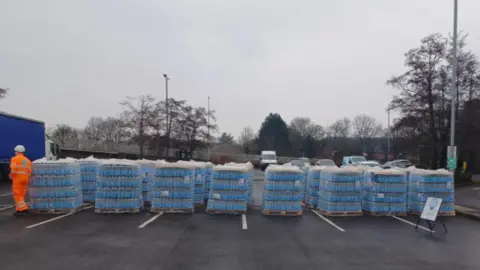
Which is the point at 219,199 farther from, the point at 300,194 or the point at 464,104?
the point at 464,104

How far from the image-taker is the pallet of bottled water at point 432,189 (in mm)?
14461

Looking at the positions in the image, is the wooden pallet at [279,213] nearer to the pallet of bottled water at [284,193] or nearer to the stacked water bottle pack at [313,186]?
the pallet of bottled water at [284,193]

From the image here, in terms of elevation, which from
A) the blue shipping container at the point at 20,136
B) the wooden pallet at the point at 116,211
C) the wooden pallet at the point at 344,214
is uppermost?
the blue shipping container at the point at 20,136

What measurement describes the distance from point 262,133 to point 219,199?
83095mm

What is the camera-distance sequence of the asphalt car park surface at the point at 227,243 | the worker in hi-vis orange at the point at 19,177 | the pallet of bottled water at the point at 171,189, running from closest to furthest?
the asphalt car park surface at the point at 227,243, the worker in hi-vis orange at the point at 19,177, the pallet of bottled water at the point at 171,189

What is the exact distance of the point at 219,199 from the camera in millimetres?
13609

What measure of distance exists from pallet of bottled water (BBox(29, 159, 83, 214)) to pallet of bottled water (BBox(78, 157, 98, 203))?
206 cm

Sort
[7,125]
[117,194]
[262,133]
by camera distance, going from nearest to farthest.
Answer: [117,194], [7,125], [262,133]

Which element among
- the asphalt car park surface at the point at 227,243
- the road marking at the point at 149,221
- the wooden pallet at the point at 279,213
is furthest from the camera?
the wooden pallet at the point at 279,213

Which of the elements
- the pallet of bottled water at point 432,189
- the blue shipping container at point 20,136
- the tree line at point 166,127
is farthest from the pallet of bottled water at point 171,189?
the tree line at point 166,127

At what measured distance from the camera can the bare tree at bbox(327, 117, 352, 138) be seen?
101125mm

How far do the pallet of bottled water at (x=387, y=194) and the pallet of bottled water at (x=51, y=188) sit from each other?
10.4 meters

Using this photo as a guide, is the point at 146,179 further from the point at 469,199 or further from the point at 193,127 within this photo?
the point at 193,127

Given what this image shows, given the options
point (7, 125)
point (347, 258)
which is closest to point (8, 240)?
point (347, 258)
